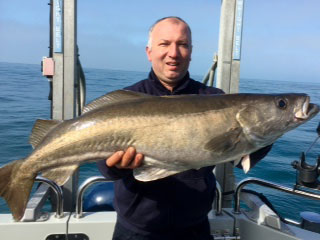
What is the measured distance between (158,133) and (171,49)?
0.98m

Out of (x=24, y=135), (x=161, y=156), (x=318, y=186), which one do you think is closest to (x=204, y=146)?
(x=161, y=156)

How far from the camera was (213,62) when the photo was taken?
17.0 ft

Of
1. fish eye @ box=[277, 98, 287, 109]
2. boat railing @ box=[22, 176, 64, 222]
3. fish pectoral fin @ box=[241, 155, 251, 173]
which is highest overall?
fish eye @ box=[277, 98, 287, 109]

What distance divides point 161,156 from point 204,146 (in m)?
0.40

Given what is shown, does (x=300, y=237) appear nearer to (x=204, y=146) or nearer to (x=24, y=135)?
(x=204, y=146)

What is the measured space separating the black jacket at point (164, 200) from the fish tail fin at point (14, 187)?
2.33 ft

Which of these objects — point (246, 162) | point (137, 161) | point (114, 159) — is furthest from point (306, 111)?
point (114, 159)

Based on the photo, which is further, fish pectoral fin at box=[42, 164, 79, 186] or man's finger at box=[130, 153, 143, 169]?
fish pectoral fin at box=[42, 164, 79, 186]

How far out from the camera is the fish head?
9.06 ft

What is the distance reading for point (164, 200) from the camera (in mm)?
2982

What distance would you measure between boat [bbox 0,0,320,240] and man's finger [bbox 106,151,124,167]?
113 centimetres

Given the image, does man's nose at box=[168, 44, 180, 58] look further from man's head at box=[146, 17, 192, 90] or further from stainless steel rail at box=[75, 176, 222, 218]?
stainless steel rail at box=[75, 176, 222, 218]

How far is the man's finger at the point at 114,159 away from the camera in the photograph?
2.64 meters

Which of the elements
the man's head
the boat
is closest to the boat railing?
the boat
